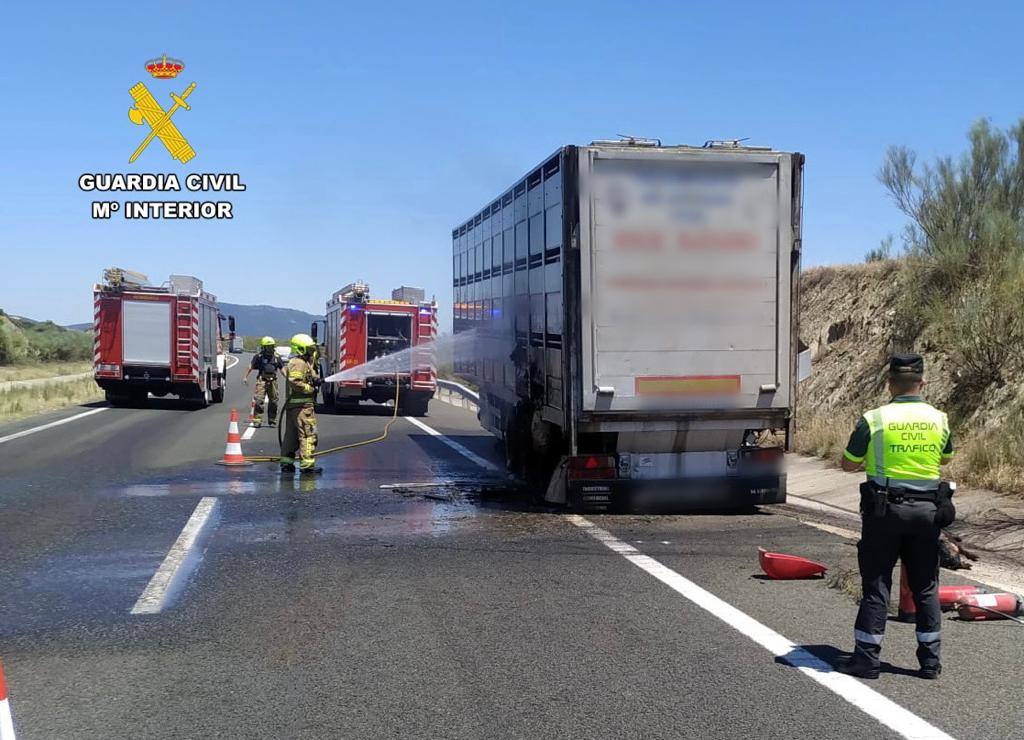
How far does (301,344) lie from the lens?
1363 centimetres

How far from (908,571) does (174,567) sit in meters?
5.31

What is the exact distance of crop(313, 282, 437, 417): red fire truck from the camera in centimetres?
2589

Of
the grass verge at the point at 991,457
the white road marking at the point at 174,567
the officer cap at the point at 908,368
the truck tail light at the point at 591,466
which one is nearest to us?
the officer cap at the point at 908,368

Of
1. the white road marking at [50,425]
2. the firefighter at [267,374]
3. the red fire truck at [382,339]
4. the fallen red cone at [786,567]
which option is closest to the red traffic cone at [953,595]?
the fallen red cone at [786,567]

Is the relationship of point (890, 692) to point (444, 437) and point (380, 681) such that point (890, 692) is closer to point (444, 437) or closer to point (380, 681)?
point (380, 681)

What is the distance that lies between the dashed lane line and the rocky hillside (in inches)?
176

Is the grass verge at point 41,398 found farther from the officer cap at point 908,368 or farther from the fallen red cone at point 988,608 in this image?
the officer cap at point 908,368

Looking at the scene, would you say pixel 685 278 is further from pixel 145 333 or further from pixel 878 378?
pixel 145 333

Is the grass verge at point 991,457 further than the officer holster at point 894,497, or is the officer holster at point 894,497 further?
the grass verge at point 991,457

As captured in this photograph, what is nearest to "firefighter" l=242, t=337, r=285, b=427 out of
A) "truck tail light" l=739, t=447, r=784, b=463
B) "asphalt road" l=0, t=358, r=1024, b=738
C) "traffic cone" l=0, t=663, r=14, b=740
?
"asphalt road" l=0, t=358, r=1024, b=738

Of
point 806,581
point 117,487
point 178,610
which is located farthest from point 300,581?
point 117,487

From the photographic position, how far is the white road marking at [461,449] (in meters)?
14.9

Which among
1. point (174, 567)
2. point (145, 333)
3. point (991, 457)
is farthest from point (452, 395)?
point (174, 567)

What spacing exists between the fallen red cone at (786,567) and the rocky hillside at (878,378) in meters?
3.67
